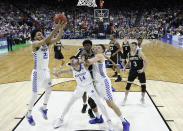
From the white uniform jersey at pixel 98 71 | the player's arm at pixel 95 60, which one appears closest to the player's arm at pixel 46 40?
the player's arm at pixel 95 60

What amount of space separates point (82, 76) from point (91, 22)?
2506 cm

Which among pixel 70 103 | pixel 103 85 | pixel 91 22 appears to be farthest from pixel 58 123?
pixel 91 22

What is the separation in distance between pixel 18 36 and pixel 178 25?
19.5 m

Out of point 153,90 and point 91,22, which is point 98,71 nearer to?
point 153,90

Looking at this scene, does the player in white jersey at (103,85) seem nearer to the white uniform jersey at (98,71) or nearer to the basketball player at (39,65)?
the white uniform jersey at (98,71)

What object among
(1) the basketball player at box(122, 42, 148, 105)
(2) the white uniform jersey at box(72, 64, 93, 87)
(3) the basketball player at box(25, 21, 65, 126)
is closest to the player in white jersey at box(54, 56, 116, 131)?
(2) the white uniform jersey at box(72, 64, 93, 87)

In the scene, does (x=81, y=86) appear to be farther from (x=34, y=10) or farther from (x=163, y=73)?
(x=34, y=10)

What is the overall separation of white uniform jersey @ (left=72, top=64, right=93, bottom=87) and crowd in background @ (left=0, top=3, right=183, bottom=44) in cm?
1744

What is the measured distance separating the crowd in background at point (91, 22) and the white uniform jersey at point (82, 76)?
57.2 feet

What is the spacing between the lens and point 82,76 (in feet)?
11.7

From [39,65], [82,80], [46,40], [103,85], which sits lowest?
[103,85]

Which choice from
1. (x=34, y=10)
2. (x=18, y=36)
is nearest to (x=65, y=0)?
(x=34, y=10)

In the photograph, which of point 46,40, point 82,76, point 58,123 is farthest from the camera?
point 58,123

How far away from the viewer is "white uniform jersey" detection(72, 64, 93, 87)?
3.54 metres
